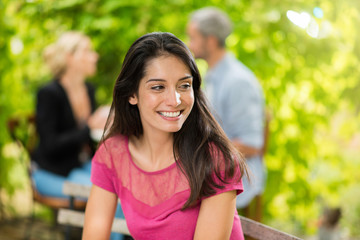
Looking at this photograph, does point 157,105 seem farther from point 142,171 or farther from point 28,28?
point 28,28

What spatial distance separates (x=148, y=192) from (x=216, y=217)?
0.25 metres

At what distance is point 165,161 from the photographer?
1.63 m

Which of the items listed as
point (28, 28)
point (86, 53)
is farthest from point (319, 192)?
point (28, 28)

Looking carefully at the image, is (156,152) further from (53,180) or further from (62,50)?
(62,50)

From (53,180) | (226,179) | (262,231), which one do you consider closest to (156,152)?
(226,179)

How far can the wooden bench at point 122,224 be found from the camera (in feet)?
4.82

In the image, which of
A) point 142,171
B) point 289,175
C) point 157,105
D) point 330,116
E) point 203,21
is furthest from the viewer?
point 289,175

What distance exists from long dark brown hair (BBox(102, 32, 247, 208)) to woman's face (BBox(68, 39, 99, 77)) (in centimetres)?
194

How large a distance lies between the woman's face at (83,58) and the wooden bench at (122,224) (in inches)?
65.7

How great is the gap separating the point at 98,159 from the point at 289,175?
238 cm

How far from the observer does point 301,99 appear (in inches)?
141

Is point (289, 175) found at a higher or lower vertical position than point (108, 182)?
lower

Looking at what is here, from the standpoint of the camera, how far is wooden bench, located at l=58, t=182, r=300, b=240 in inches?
57.8

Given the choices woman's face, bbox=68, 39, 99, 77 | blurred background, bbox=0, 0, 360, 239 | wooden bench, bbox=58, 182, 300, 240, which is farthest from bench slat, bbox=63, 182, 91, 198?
woman's face, bbox=68, 39, 99, 77
